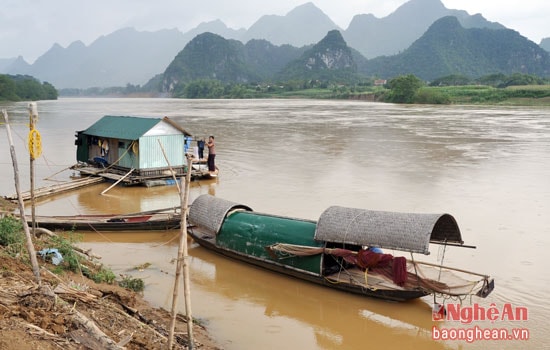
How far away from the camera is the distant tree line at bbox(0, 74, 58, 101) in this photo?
61.3 metres

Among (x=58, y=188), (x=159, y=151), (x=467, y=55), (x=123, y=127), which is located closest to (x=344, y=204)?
(x=159, y=151)

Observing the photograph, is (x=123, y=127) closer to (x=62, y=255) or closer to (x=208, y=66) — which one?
(x=62, y=255)

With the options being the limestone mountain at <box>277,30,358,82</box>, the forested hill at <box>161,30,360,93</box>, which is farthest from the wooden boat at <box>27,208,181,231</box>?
the limestone mountain at <box>277,30,358,82</box>

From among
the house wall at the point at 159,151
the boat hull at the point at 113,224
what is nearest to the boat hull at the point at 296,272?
the boat hull at the point at 113,224

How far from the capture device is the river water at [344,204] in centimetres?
619

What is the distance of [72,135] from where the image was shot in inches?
1029

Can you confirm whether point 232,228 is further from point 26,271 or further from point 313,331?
point 26,271

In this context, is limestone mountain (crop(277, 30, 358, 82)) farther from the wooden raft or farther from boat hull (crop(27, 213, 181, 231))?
boat hull (crop(27, 213, 181, 231))

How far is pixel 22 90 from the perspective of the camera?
7125 cm

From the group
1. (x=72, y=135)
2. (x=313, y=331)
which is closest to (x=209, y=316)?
(x=313, y=331)

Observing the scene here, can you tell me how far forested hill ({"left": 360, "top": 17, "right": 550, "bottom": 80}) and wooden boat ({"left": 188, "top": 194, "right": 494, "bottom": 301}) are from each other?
394ft

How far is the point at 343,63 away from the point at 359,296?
124 meters

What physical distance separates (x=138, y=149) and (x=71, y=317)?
368 inches

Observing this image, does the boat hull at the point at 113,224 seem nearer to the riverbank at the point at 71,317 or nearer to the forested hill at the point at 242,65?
the riverbank at the point at 71,317
